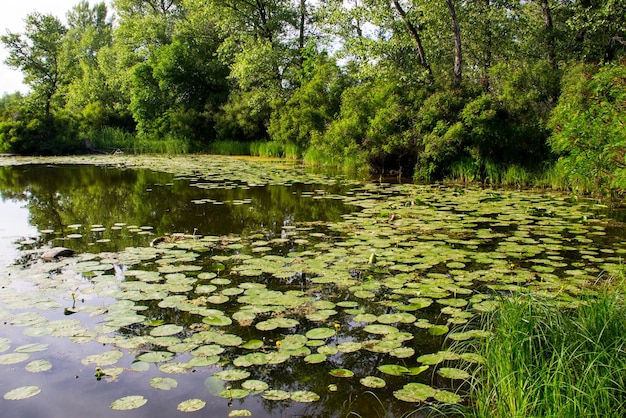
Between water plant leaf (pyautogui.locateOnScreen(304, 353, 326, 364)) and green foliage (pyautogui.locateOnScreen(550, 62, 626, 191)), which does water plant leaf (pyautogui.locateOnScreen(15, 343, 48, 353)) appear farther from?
green foliage (pyautogui.locateOnScreen(550, 62, 626, 191))

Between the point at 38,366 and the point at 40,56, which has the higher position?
the point at 40,56

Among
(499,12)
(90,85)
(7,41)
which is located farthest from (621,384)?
(7,41)

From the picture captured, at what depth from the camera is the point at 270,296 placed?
3826 mm

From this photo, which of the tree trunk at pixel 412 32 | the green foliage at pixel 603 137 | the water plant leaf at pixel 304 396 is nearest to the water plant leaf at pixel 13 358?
the water plant leaf at pixel 304 396

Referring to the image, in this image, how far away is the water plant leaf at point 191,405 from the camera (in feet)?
7.74

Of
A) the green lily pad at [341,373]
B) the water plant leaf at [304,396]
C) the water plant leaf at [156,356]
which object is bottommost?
the water plant leaf at [304,396]

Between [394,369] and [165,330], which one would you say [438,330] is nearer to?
[394,369]

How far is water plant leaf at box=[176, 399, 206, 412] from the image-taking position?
236 cm

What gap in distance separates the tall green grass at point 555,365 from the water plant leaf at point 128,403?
168cm

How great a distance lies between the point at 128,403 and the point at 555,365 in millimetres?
2214

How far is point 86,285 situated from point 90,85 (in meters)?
29.4

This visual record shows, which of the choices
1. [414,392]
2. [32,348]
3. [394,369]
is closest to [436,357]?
[394,369]

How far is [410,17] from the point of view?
1435 cm

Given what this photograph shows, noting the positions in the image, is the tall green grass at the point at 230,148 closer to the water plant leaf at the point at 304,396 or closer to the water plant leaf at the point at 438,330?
the water plant leaf at the point at 438,330
